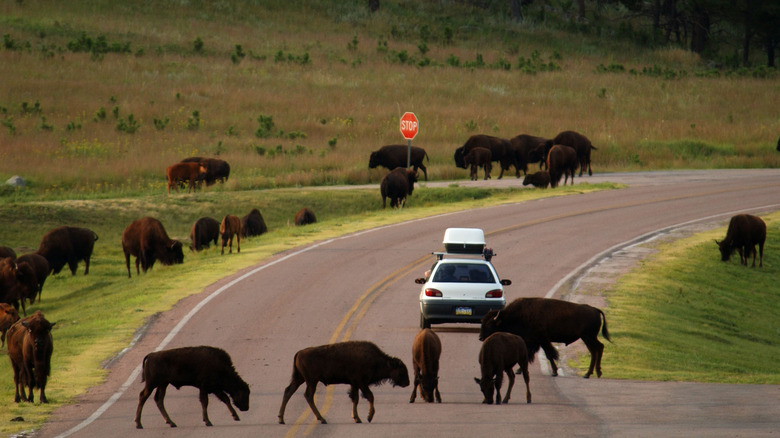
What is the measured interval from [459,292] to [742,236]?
56.2ft

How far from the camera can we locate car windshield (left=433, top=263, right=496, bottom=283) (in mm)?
21672

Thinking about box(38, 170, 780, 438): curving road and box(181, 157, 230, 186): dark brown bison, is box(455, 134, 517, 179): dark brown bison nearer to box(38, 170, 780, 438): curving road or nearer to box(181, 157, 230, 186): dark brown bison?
box(181, 157, 230, 186): dark brown bison

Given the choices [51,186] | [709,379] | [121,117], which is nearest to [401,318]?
[709,379]

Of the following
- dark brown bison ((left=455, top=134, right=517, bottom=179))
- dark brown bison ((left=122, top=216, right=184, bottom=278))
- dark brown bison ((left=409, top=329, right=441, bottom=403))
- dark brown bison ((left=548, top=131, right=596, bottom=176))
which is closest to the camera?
dark brown bison ((left=409, top=329, right=441, bottom=403))

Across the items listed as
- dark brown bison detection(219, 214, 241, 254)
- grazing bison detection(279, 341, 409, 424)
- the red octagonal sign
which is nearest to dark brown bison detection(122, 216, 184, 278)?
dark brown bison detection(219, 214, 241, 254)

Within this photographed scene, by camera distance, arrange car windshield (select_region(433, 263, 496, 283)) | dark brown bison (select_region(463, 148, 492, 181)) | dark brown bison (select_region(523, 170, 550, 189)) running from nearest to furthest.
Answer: car windshield (select_region(433, 263, 496, 283))
dark brown bison (select_region(523, 170, 550, 189))
dark brown bison (select_region(463, 148, 492, 181))

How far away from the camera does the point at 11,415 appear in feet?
53.2

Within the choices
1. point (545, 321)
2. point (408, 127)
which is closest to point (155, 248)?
point (545, 321)

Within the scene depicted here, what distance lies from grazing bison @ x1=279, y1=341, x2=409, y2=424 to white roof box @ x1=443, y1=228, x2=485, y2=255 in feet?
32.8

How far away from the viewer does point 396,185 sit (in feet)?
140

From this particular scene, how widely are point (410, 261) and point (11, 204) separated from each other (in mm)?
19238

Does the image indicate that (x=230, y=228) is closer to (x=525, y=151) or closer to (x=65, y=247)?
(x=65, y=247)

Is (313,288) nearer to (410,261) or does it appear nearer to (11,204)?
(410,261)

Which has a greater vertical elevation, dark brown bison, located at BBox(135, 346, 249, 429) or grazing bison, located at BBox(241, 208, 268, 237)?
dark brown bison, located at BBox(135, 346, 249, 429)
